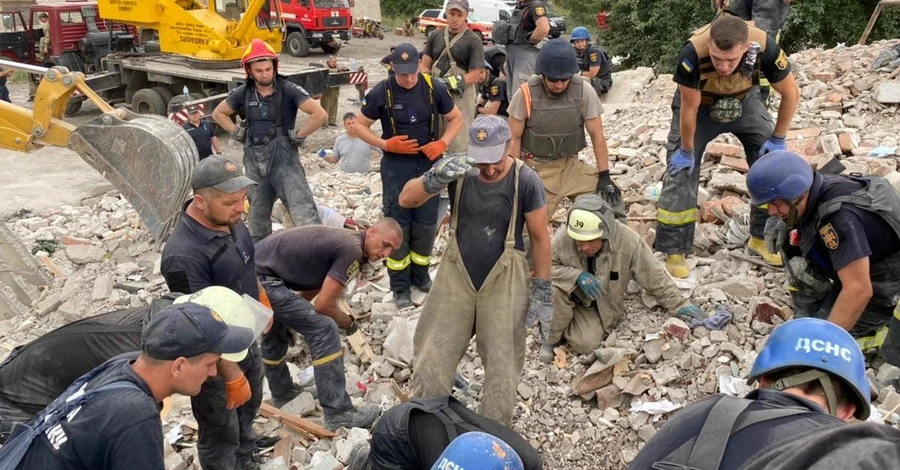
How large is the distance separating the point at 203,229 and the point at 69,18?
13.5 m

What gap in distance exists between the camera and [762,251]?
5305mm

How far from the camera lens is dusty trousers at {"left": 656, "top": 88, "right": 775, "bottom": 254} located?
16.7 ft

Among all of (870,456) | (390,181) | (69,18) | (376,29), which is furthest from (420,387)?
(376,29)

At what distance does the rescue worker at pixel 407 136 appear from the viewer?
549cm

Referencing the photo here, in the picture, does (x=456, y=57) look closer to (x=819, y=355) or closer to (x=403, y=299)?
(x=403, y=299)

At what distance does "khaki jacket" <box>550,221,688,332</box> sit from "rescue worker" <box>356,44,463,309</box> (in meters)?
1.24

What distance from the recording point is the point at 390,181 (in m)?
5.61

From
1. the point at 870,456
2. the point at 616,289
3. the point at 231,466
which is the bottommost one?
the point at 231,466

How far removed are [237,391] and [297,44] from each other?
1872 cm

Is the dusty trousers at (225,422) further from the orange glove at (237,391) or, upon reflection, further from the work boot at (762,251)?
the work boot at (762,251)

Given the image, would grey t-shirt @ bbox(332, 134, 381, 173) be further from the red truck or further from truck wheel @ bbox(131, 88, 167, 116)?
the red truck

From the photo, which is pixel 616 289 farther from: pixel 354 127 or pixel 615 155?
pixel 615 155

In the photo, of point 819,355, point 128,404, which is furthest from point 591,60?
point 128,404

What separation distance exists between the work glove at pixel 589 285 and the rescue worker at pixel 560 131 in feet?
3.05
